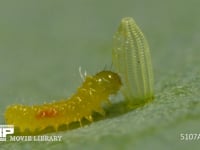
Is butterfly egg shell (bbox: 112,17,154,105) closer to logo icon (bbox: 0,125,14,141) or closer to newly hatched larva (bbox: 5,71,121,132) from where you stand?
newly hatched larva (bbox: 5,71,121,132)

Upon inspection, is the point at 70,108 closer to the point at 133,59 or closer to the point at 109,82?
the point at 109,82

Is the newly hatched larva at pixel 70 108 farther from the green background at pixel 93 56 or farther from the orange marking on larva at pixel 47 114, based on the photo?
the green background at pixel 93 56

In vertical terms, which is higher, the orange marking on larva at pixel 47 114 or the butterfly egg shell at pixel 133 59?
the butterfly egg shell at pixel 133 59

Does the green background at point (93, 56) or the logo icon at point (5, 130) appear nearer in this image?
the green background at point (93, 56)

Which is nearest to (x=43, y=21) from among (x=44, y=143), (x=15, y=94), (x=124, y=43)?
(x=15, y=94)

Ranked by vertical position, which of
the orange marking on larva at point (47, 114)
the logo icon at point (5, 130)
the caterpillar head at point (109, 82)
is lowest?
the logo icon at point (5, 130)

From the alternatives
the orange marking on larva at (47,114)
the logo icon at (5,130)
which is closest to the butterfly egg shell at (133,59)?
the orange marking on larva at (47,114)

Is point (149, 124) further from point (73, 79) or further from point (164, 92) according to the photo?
point (73, 79)
